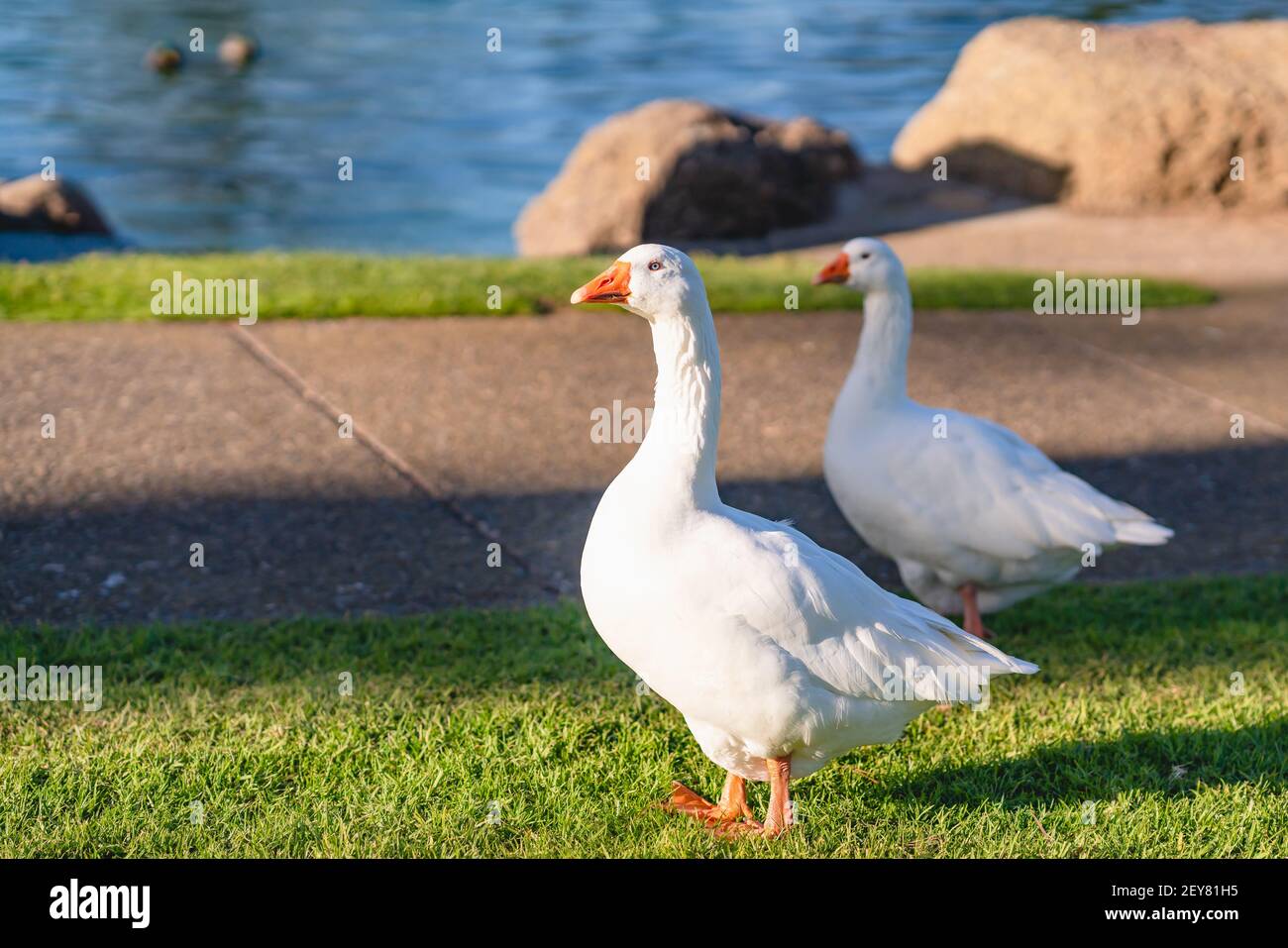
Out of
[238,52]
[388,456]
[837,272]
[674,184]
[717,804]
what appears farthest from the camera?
[238,52]

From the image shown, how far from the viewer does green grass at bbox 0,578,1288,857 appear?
3.76 meters

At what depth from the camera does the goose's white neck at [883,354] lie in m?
5.20

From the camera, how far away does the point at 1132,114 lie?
12625 millimetres

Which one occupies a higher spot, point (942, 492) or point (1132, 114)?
point (1132, 114)

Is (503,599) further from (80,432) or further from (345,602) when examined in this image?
(80,432)

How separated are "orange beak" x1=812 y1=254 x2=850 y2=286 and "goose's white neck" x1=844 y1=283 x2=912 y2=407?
0.14 metres

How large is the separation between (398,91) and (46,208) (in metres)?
11.2

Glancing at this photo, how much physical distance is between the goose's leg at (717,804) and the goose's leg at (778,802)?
0.08m

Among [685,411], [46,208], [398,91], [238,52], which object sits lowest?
[685,411]

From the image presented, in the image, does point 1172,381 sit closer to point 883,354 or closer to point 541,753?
point 883,354

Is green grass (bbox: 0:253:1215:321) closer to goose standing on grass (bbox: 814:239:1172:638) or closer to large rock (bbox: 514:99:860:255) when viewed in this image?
large rock (bbox: 514:99:860:255)

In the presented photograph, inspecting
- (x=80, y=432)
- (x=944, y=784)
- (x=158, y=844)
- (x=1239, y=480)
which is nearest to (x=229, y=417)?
(x=80, y=432)

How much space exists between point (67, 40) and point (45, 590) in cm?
2317

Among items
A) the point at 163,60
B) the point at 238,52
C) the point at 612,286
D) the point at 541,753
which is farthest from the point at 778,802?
the point at 238,52
